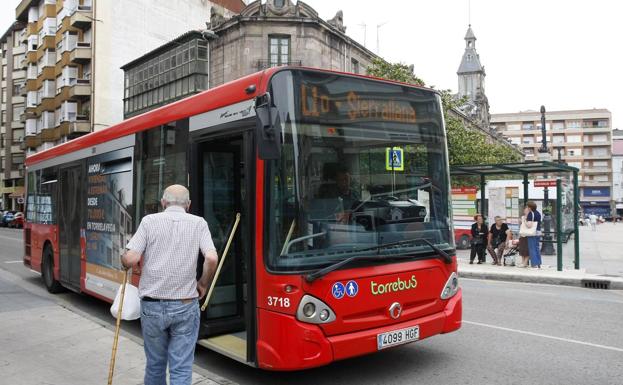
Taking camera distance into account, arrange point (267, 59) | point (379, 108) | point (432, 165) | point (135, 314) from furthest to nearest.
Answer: point (267, 59)
point (432, 165)
point (379, 108)
point (135, 314)

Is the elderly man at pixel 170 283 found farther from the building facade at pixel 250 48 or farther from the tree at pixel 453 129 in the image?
the building facade at pixel 250 48

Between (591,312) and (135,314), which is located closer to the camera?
(135,314)

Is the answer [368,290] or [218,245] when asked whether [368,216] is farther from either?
[218,245]

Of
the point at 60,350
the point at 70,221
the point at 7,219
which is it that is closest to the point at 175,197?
the point at 60,350

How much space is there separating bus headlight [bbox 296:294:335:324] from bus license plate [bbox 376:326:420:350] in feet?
1.92

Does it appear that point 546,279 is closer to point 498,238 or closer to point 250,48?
point 498,238

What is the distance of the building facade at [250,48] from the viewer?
34.5 metres

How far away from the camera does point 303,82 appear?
4.86m

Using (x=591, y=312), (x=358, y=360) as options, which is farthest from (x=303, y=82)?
(x=591, y=312)

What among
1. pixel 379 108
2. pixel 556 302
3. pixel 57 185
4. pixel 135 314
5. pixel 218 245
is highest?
pixel 379 108

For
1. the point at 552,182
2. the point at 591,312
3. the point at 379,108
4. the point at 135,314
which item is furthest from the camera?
the point at 552,182

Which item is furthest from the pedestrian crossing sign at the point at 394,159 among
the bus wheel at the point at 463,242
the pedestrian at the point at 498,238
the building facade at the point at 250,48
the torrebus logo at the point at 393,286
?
the building facade at the point at 250,48

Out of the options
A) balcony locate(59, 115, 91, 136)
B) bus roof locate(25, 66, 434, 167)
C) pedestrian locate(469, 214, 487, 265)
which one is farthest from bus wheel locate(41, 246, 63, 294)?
balcony locate(59, 115, 91, 136)

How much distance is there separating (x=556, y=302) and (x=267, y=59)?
91.1 feet
